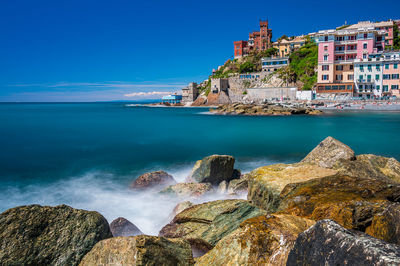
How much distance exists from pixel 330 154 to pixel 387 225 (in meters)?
6.78

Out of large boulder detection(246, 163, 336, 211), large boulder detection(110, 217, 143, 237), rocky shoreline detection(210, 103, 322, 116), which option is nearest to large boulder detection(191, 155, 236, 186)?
large boulder detection(246, 163, 336, 211)

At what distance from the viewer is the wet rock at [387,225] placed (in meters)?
3.56

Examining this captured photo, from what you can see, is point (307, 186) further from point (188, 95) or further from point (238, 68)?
point (188, 95)

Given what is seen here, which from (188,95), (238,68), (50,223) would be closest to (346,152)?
(50,223)

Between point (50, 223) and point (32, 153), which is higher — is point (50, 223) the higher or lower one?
the higher one

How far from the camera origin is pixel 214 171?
1248 cm

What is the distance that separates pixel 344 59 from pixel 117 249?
78185 millimetres

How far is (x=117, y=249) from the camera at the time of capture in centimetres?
412

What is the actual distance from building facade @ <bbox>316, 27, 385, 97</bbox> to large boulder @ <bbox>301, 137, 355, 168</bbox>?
65.3 m

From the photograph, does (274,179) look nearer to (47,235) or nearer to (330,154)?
(330,154)

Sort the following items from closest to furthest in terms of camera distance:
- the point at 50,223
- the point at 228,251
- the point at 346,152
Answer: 1. the point at 228,251
2. the point at 50,223
3. the point at 346,152

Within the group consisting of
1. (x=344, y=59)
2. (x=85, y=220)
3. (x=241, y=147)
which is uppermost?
(x=344, y=59)

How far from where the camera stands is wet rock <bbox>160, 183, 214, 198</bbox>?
11127mm

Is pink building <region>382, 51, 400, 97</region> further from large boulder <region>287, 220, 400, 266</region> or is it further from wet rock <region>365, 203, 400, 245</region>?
large boulder <region>287, 220, 400, 266</region>
